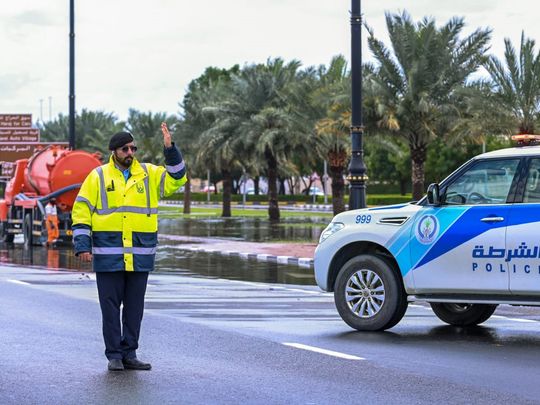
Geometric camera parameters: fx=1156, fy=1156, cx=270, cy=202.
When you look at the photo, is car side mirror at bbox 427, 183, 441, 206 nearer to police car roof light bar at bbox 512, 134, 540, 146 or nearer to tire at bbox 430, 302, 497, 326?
police car roof light bar at bbox 512, 134, 540, 146

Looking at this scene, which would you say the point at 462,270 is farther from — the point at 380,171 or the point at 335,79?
the point at 380,171

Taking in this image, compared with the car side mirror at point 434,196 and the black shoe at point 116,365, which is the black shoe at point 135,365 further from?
the car side mirror at point 434,196

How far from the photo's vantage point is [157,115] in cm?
7288

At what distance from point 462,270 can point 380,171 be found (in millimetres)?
97056

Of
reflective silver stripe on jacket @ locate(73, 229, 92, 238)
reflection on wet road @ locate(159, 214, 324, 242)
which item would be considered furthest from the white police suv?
reflection on wet road @ locate(159, 214, 324, 242)

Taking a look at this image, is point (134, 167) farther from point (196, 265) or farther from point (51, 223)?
point (51, 223)

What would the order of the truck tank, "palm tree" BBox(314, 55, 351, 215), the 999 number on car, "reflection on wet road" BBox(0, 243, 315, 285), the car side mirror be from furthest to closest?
"palm tree" BBox(314, 55, 351, 215)
the truck tank
"reflection on wet road" BBox(0, 243, 315, 285)
the 999 number on car
the car side mirror

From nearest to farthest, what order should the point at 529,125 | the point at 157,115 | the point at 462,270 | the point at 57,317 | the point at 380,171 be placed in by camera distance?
the point at 462,270 → the point at 57,317 → the point at 529,125 → the point at 157,115 → the point at 380,171

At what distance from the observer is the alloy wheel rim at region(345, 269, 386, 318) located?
1236 cm

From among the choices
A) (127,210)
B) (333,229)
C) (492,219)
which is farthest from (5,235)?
(127,210)

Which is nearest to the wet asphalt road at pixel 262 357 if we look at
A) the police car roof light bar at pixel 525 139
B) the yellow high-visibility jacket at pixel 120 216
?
the yellow high-visibility jacket at pixel 120 216

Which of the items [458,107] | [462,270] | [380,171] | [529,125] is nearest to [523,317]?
[462,270]

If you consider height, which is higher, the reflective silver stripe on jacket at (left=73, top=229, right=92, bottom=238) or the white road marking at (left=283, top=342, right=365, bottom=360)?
the reflective silver stripe on jacket at (left=73, top=229, right=92, bottom=238)

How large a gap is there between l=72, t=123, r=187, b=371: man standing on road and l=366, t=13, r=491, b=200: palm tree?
25.7 metres
